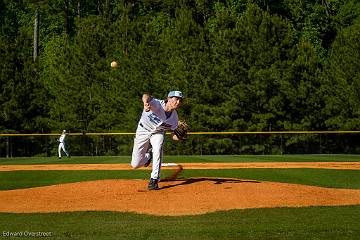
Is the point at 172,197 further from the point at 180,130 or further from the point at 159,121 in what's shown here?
the point at 180,130

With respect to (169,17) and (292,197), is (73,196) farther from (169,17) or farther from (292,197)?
(169,17)

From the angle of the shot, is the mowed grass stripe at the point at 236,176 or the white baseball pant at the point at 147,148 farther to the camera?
the mowed grass stripe at the point at 236,176

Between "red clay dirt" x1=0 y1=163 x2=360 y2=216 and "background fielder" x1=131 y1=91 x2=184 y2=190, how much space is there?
0.49 meters

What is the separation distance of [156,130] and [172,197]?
156 cm

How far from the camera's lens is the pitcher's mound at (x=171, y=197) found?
9469 millimetres

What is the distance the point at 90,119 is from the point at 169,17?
13.5m

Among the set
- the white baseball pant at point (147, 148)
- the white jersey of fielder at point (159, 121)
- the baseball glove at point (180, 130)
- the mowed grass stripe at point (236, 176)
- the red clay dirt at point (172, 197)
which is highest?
the white jersey of fielder at point (159, 121)

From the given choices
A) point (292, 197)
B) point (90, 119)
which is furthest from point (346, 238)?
point (90, 119)

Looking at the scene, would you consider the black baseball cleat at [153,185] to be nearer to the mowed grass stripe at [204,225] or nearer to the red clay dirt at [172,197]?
the red clay dirt at [172,197]

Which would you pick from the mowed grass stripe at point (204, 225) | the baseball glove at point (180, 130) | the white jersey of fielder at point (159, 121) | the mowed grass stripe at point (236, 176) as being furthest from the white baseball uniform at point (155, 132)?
the mowed grass stripe at point (236, 176)

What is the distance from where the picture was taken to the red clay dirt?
9461 millimetres

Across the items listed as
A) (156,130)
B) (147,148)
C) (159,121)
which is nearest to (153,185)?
(147,148)

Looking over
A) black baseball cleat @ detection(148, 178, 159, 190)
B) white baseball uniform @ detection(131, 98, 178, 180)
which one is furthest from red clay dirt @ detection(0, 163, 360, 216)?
white baseball uniform @ detection(131, 98, 178, 180)

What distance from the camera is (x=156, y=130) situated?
1123cm
